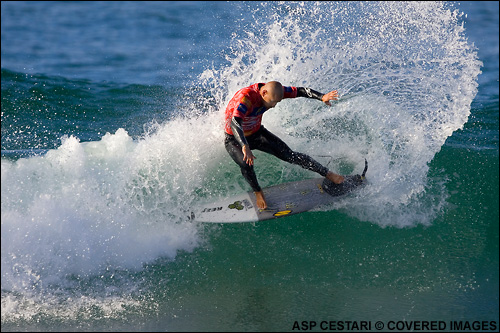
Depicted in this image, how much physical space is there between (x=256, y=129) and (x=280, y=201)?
111 centimetres

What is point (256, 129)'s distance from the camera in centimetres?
705

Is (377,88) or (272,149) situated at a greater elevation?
(377,88)

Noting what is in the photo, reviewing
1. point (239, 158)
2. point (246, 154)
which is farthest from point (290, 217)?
point (246, 154)

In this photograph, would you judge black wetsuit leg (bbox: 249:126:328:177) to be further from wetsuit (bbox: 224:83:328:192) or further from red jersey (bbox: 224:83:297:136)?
red jersey (bbox: 224:83:297:136)

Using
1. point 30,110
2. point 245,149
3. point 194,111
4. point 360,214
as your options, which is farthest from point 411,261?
point 30,110

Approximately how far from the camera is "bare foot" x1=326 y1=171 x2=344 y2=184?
7227 millimetres

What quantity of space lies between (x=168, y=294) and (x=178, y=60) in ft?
27.3

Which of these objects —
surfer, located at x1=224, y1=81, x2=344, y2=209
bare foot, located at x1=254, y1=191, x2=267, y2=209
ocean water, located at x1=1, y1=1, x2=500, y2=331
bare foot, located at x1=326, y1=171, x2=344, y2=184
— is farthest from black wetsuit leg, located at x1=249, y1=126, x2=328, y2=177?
ocean water, located at x1=1, y1=1, x2=500, y2=331

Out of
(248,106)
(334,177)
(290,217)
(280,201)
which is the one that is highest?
(248,106)

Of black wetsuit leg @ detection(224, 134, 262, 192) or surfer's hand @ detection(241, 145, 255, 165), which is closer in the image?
surfer's hand @ detection(241, 145, 255, 165)

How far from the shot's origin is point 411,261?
278 inches

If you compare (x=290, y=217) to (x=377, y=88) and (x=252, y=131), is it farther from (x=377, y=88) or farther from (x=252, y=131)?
(x=377, y=88)

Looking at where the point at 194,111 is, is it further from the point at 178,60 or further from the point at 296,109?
the point at 178,60

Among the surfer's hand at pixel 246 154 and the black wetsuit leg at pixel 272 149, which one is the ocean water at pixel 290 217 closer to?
the black wetsuit leg at pixel 272 149
